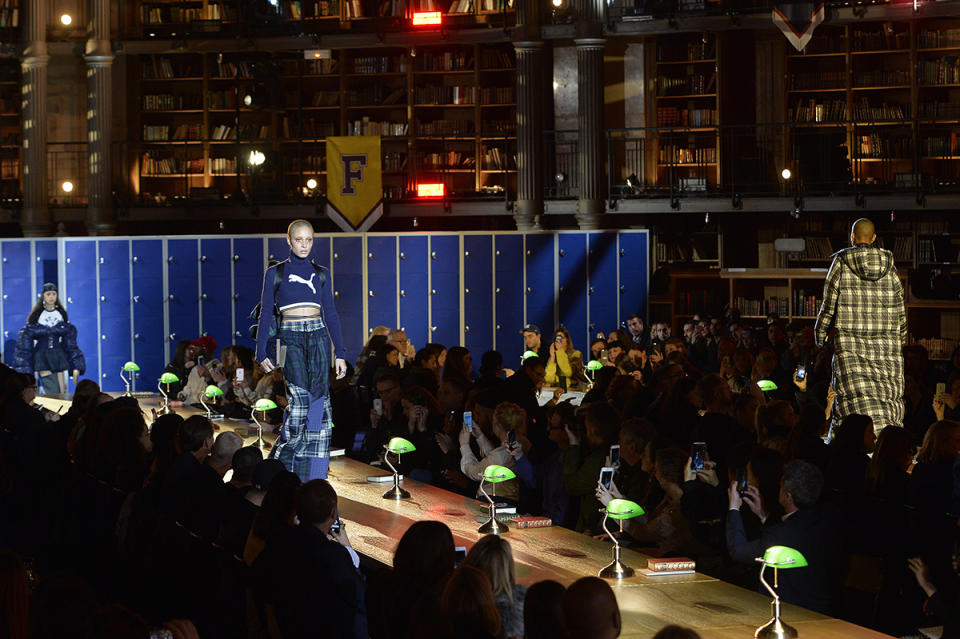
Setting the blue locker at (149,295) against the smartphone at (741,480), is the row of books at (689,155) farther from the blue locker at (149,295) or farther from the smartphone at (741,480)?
the smartphone at (741,480)

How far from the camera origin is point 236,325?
50.4 feet

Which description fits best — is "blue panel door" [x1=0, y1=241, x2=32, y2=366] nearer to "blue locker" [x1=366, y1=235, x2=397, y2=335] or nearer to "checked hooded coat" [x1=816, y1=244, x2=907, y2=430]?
"blue locker" [x1=366, y1=235, x2=397, y2=335]

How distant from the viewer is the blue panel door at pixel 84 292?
1541cm

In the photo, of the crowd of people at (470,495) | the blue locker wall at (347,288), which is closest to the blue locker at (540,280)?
the blue locker wall at (347,288)

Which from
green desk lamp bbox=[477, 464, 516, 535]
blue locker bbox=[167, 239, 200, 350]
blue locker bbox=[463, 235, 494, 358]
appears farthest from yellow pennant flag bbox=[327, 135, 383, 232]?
green desk lamp bbox=[477, 464, 516, 535]

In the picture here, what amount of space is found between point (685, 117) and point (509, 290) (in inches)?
147

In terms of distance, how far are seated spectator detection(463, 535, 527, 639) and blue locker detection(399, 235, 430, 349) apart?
37.8 feet

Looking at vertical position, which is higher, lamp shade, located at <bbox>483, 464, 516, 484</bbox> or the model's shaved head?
the model's shaved head

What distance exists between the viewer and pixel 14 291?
15734mm

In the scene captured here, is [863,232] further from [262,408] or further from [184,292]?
[184,292]

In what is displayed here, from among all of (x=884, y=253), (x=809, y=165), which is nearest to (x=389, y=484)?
(x=884, y=253)

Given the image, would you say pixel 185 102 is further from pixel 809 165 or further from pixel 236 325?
pixel 809 165

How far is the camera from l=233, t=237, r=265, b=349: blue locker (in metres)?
15.4

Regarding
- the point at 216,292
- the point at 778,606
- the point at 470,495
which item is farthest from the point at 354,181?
the point at 778,606
